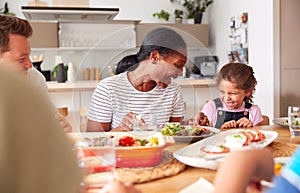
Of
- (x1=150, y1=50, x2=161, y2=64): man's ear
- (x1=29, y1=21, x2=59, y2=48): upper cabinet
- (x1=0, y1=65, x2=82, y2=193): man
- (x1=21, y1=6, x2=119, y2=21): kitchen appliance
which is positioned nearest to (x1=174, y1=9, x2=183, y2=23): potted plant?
(x1=21, y1=6, x2=119, y2=21): kitchen appliance

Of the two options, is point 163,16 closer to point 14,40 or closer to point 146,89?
point 146,89

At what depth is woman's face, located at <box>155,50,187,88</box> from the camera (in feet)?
4.53

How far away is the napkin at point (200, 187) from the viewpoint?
2.88 ft

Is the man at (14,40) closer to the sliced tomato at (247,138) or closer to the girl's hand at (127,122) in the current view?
the girl's hand at (127,122)

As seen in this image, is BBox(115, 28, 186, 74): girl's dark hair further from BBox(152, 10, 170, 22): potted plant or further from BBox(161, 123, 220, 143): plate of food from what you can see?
BBox(152, 10, 170, 22): potted plant

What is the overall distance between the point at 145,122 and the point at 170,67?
0.23m

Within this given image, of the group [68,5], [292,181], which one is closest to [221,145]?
[292,181]

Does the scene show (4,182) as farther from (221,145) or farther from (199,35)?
(199,35)

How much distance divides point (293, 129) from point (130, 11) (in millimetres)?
3568

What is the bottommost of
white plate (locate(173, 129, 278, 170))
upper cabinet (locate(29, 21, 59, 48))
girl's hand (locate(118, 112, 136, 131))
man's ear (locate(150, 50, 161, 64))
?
white plate (locate(173, 129, 278, 170))

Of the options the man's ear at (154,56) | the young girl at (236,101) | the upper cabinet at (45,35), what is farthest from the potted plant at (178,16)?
the man's ear at (154,56)

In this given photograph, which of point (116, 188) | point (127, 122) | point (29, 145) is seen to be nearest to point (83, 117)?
point (127, 122)

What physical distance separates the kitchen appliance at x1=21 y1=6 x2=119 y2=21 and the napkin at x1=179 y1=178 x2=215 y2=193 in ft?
9.52

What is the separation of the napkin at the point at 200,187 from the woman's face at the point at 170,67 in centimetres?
55
